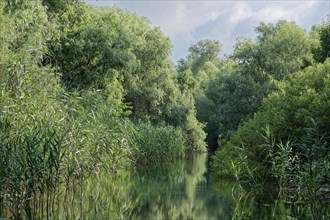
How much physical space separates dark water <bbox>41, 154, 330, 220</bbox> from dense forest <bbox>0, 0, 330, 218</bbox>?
48 centimetres

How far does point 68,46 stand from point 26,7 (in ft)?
20.4

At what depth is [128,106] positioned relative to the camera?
2342 cm

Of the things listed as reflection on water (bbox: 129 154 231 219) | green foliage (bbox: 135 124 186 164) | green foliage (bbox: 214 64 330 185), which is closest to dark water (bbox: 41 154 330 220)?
reflection on water (bbox: 129 154 231 219)

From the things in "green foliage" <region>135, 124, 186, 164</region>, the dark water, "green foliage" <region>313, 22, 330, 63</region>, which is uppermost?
"green foliage" <region>313, 22, 330, 63</region>

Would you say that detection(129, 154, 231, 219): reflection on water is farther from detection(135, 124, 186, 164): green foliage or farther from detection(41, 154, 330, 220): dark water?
detection(135, 124, 186, 164): green foliage

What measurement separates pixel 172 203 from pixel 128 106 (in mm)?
11154

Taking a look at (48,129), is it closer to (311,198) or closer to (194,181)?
(311,198)

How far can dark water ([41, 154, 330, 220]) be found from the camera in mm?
10188

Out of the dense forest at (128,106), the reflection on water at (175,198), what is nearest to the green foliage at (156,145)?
the dense forest at (128,106)

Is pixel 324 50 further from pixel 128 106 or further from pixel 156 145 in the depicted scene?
pixel 128 106

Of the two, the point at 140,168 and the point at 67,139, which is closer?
the point at 67,139


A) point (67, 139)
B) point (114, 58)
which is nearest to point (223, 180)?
point (67, 139)

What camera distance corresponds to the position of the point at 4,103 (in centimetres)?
951

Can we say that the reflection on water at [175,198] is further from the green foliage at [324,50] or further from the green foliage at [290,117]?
the green foliage at [324,50]
